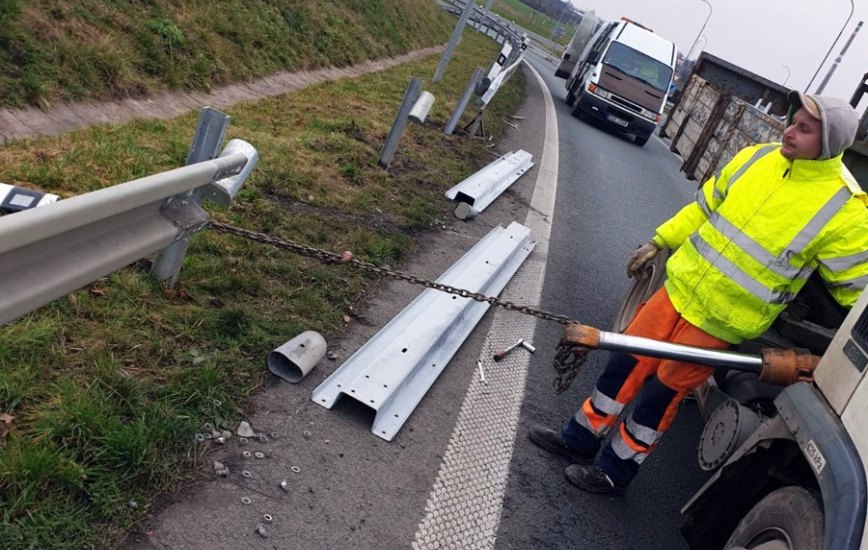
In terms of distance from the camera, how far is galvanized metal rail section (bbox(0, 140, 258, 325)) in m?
2.31

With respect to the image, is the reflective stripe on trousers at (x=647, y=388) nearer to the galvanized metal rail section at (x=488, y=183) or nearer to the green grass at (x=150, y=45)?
the galvanized metal rail section at (x=488, y=183)

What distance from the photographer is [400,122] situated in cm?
781

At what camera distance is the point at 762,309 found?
3.67m

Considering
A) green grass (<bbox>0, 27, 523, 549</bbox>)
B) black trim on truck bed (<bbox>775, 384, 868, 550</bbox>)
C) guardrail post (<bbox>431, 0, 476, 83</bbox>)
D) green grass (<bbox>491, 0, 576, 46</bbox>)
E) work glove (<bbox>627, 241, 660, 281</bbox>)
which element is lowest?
green grass (<bbox>491, 0, 576, 46</bbox>)

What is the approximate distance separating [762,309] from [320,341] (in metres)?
2.17

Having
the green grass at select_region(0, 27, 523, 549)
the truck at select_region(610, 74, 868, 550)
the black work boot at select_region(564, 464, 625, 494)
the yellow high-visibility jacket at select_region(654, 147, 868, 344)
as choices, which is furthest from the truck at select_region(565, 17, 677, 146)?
the black work boot at select_region(564, 464, 625, 494)

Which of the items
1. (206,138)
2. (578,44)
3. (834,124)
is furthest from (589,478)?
(578,44)

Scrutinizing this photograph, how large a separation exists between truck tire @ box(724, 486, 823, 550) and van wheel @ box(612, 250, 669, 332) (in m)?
2.11

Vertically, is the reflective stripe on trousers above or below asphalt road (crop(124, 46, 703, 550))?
above

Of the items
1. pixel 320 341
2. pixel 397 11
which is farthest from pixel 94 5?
pixel 397 11

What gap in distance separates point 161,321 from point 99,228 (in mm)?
1076

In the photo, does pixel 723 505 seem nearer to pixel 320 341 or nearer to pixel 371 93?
pixel 320 341

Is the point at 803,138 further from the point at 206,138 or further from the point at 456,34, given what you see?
the point at 456,34

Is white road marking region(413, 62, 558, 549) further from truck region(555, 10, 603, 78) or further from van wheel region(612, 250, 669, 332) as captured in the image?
truck region(555, 10, 603, 78)
